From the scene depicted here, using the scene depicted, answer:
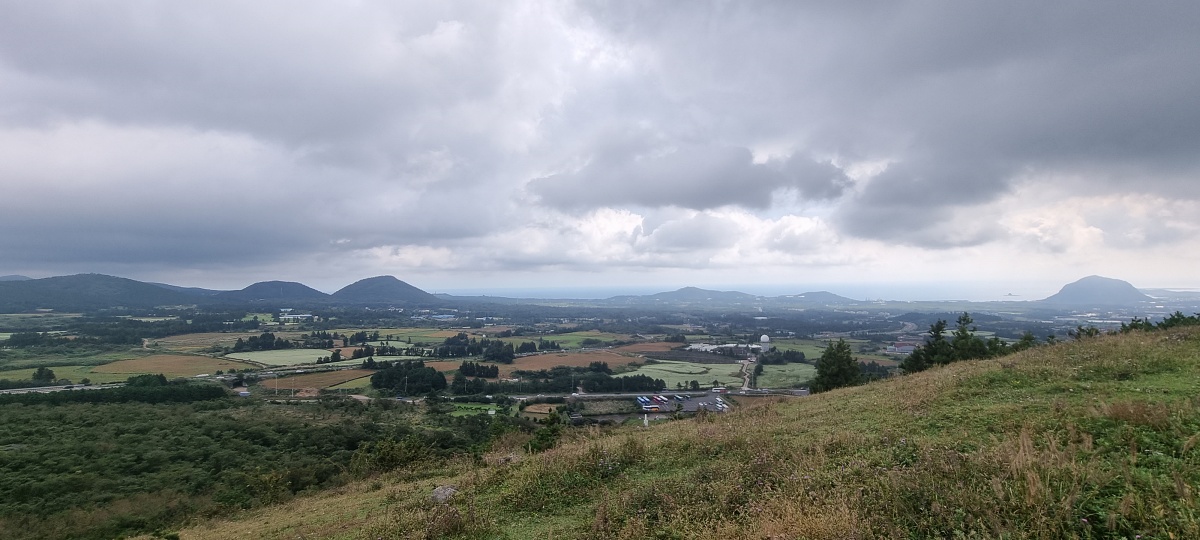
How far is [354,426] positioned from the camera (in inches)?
1650

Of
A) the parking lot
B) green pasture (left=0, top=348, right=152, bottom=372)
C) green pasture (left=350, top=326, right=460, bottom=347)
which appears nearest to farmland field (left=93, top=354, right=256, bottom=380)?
green pasture (left=0, top=348, right=152, bottom=372)

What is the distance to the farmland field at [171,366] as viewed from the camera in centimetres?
7619

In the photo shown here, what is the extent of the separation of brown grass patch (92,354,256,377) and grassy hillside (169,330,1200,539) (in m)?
86.5

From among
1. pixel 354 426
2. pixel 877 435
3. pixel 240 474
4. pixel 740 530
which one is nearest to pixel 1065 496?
pixel 740 530

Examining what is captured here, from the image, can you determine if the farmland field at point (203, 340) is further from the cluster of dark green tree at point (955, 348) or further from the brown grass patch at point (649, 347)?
the cluster of dark green tree at point (955, 348)

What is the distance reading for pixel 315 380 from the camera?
2985 inches

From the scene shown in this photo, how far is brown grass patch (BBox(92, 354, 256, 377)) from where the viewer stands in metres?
76.8

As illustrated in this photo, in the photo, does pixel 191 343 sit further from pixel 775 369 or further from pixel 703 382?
pixel 775 369

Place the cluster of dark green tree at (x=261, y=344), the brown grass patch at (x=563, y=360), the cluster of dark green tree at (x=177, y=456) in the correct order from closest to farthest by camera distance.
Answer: the cluster of dark green tree at (x=177, y=456)
the brown grass patch at (x=563, y=360)
the cluster of dark green tree at (x=261, y=344)

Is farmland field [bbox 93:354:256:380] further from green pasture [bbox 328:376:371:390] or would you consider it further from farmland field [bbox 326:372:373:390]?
green pasture [bbox 328:376:371:390]

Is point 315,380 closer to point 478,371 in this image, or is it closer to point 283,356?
point 478,371

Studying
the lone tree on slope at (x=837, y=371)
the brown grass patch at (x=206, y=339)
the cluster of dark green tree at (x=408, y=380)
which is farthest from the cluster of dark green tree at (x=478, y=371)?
the brown grass patch at (x=206, y=339)

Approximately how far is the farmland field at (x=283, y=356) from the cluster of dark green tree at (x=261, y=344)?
13.1 feet

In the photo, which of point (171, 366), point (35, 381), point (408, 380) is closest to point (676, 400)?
point (408, 380)
